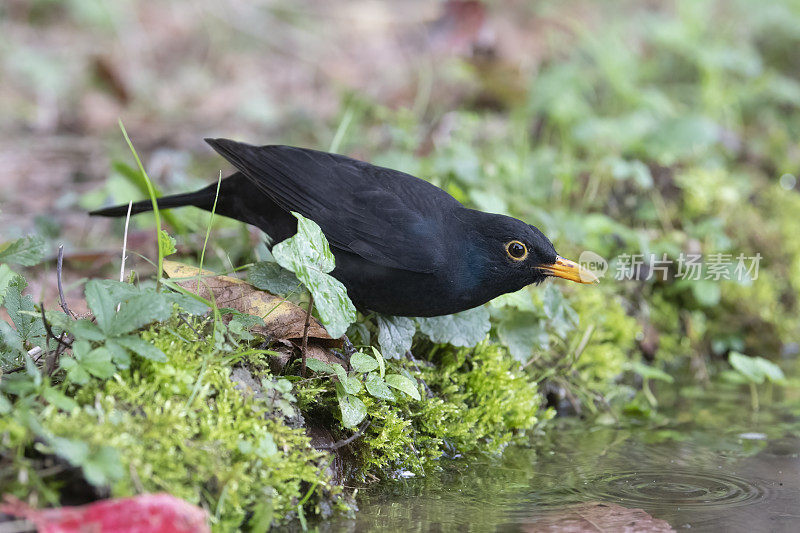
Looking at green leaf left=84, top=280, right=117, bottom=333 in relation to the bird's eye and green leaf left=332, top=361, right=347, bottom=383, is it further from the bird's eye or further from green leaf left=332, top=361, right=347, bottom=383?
the bird's eye

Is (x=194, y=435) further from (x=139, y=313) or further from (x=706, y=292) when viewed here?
(x=706, y=292)

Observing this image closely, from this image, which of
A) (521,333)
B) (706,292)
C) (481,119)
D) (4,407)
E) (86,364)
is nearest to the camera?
(4,407)

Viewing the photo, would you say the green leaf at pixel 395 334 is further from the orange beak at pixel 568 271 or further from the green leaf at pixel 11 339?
the green leaf at pixel 11 339

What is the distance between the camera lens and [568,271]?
3.21 meters

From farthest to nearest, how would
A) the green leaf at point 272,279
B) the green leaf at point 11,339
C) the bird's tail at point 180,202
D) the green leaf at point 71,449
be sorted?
the bird's tail at point 180,202 → the green leaf at point 272,279 → the green leaf at point 11,339 → the green leaf at point 71,449

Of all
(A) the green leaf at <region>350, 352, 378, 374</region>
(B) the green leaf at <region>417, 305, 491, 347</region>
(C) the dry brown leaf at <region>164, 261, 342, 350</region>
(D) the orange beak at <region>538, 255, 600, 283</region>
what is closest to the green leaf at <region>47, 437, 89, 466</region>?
(C) the dry brown leaf at <region>164, 261, 342, 350</region>

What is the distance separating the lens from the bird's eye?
3182mm

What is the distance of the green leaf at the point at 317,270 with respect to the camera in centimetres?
254

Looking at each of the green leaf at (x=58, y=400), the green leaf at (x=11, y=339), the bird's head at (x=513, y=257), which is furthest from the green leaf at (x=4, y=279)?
the bird's head at (x=513, y=257)

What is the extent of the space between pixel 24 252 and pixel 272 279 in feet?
2.98

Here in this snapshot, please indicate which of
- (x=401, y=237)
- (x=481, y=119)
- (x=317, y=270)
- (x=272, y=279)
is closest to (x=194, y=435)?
(x=317, y=270)

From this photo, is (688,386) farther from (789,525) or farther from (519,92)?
(519,92)

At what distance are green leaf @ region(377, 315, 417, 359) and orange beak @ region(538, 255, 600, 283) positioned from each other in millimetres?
604

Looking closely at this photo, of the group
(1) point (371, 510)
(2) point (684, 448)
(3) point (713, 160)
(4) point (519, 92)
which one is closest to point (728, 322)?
(3) point (713, 160)
